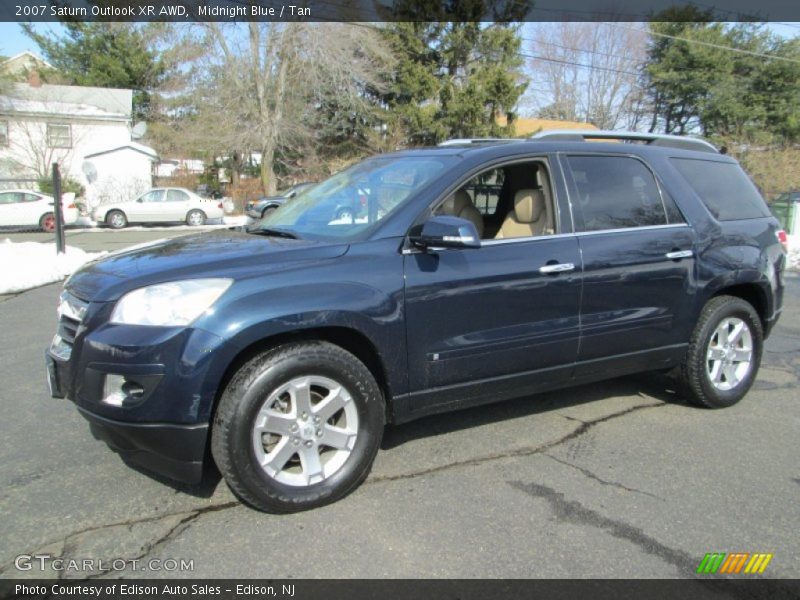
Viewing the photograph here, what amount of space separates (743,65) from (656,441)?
1512 inches

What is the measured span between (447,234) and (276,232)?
1172 millimetres

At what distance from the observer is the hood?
2912mm

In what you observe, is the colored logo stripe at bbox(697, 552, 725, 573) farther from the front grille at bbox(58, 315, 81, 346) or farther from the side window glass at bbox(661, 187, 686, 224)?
the front grille at bbox(58, 315, 81, 346)

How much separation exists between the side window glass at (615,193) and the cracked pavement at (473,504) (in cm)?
138

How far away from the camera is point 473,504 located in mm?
3162

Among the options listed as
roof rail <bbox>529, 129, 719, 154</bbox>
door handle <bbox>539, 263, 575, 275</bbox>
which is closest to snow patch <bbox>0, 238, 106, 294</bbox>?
roof rail <bbox>529, 129, 719, 154</bbox>

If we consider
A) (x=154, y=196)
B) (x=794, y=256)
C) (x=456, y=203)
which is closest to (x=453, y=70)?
(x=154, y=196)

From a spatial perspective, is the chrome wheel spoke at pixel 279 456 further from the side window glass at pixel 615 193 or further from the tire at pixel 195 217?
the tire at pixel 195 217

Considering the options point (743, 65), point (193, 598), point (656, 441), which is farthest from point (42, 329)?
point (743, 65)

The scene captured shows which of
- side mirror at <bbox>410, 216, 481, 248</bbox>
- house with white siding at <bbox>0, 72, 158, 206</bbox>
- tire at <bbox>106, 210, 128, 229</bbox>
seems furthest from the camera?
house with white siding at <bbox>0, 72, 158, 206</bbox>

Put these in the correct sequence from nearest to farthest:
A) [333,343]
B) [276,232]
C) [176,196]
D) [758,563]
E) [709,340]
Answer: [758,563] → [333,343] → [276,232] → [709,340] → [176,196]

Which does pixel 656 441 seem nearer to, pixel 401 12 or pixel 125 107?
pixel 401 12

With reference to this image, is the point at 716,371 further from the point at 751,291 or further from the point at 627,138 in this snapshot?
the point at 627,138

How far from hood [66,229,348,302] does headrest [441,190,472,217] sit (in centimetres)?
76
